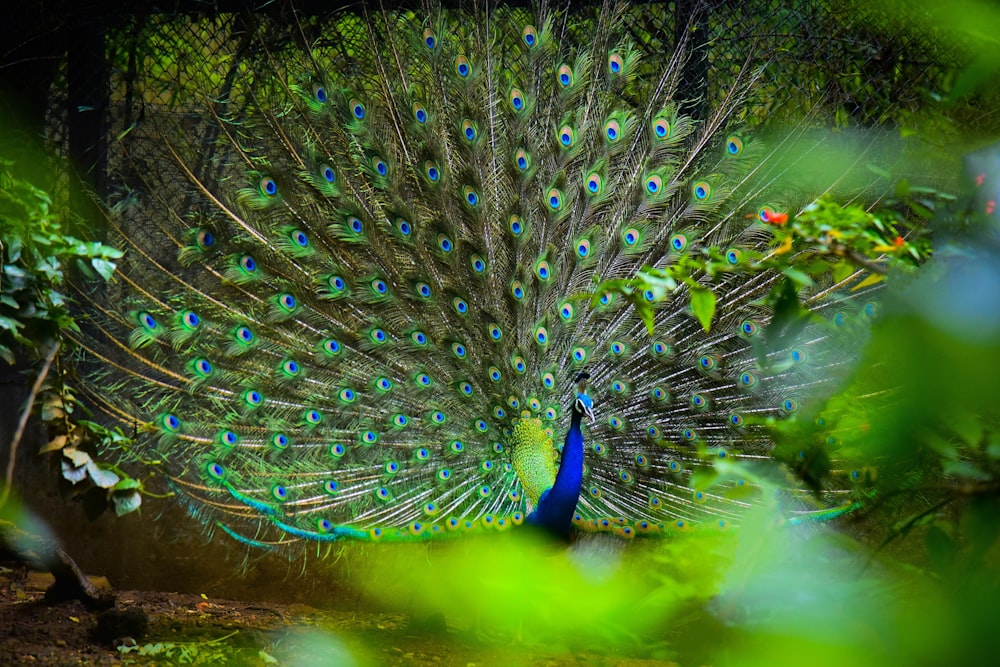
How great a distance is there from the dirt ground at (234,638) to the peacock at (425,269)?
0.39 m

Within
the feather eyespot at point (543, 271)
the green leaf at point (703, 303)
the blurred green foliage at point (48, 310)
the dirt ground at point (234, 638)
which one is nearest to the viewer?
the green leaf at point (703, 303)

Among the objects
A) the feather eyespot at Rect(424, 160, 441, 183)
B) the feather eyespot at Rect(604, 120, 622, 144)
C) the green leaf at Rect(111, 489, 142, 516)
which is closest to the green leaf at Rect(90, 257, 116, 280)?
the green leaf at Rect(111, 489, 142, 516)

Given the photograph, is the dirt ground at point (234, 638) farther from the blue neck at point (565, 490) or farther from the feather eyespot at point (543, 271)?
the feather eyespot at point (543, 271)

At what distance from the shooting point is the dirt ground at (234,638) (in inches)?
112

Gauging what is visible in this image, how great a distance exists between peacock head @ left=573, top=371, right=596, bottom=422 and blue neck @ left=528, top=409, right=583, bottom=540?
0.09 feet

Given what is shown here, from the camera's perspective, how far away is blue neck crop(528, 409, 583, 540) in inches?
120

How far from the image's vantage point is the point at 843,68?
333 centimetres

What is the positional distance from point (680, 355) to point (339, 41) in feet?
5.50

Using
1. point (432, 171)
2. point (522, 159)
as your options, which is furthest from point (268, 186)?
point (522, 159)

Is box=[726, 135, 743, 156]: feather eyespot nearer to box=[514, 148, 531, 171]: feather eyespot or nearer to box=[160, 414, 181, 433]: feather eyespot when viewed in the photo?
box=[514, 148, 531, 171]: feather eyespot

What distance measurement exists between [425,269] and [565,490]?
93cm

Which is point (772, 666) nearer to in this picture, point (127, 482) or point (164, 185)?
point (127, 482)

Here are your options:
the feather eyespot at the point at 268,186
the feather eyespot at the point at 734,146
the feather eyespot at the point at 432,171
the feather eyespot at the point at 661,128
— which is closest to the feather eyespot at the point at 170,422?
the feather eyespot at the point at 268,186

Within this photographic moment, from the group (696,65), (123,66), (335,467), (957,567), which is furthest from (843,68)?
(957,567)
